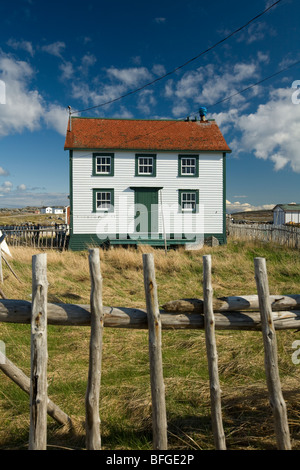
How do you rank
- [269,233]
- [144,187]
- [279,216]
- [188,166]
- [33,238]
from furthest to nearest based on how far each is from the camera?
[279,216] → [188,166] → [144,187] → [33,238] → [269,233]

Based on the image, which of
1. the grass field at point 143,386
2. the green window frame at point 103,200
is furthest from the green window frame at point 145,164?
the grass field at point 143,386

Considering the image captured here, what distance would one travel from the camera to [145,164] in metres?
21.2

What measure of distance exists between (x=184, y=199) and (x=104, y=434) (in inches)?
742

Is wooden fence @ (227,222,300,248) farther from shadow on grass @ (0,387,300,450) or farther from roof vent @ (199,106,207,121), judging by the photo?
shadow on grass @ (0,387,300,450)

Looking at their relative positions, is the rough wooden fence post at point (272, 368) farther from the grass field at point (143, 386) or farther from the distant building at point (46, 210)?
the distant building at point (46, 210)

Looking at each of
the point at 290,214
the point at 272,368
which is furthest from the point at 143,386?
the point at 290,214

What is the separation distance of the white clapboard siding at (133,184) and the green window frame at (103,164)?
0.25 metres

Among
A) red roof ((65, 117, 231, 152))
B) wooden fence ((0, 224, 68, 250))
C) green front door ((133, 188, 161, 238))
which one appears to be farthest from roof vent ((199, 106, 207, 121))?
wooden fence ((0, 224, 68, 250))

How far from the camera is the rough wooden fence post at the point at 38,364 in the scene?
2.60m

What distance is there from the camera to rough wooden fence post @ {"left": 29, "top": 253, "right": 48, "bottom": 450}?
8.52 feet

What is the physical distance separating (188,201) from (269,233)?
225 inches

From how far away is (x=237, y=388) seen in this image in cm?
425

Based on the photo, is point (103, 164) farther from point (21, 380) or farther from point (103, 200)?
point (21, 380)
